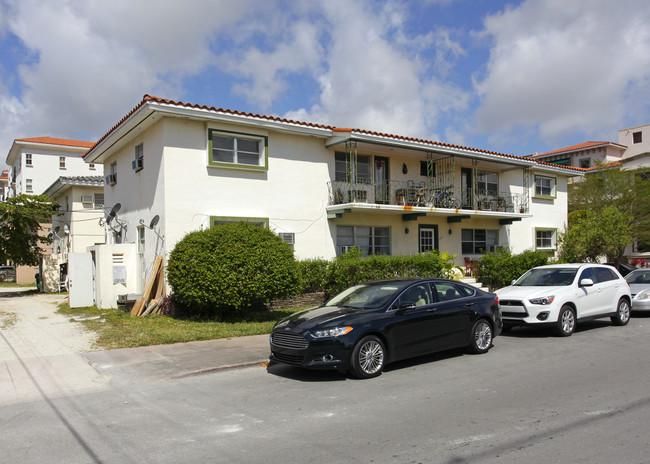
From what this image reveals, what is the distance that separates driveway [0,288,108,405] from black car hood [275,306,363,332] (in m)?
2.82

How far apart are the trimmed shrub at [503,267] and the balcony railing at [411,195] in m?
2.19

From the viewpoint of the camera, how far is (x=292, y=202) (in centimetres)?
1589

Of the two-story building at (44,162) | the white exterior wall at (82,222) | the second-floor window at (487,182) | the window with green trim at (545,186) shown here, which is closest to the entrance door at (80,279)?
the white exterior wall at (82,222)

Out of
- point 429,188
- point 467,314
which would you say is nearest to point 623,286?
point 467,314

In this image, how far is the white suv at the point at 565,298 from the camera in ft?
34.1

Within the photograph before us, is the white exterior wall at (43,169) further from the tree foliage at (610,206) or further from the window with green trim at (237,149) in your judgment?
the tree foliage at (610,206)

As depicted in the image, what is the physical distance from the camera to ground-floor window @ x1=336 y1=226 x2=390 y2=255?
677 inches

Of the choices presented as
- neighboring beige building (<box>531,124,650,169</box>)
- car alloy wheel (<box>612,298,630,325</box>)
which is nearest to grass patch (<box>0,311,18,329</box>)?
car alloy wheel (<box>612,298,630,325</box>)

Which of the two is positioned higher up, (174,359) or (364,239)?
(364,239)

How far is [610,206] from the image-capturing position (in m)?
25.0

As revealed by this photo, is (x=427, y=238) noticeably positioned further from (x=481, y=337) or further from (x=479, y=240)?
(x=481, y=337)

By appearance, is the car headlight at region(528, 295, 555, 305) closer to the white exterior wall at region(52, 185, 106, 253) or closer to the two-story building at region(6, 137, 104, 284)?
the white exterior wall at region(52, 185, 106, 253)

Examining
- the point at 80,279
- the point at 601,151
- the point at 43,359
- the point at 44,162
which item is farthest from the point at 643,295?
the point at 44,162

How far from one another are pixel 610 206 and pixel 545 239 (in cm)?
380
